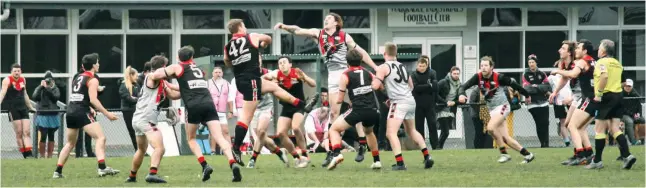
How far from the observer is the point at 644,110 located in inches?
1223

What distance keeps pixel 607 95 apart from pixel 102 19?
17.2 meters

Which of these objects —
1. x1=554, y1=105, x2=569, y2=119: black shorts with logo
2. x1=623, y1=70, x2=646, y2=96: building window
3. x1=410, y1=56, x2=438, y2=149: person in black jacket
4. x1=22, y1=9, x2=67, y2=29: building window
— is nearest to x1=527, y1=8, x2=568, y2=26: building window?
x1=623, y1=70, x2=646, y2=96: building window

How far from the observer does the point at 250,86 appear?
1962 centimetres

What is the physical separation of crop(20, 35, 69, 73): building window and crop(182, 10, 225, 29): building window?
2829 millimetres

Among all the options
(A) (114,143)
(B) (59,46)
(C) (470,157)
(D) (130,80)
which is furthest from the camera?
(B) (59,46)

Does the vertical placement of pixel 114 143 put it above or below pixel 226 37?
below

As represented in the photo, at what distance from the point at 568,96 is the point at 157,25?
10.4 meters

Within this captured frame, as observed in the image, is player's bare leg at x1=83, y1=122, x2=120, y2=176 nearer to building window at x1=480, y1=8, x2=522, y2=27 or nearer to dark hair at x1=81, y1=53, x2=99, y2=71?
dark hair at x1=81, y1=53, x2=99, y2=71

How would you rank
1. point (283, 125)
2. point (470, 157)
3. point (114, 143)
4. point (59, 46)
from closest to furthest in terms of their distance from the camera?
point (283, 125) < point (470, 157) < point (114, 143) < point (59, 46)

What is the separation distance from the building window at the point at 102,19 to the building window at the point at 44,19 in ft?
1.44

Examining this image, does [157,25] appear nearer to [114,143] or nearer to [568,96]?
[114,143]

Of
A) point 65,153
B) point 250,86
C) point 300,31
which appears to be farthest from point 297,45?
point 65,153

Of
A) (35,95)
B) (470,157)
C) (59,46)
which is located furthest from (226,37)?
(470,157)

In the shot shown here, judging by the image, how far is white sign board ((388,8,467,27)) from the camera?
34.7m
